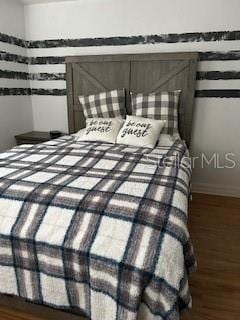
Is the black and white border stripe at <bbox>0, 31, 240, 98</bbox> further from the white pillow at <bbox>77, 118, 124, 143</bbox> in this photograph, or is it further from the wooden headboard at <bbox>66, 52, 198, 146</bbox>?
the white pillow at <bbox>77, 118, 124, 143</bbox>

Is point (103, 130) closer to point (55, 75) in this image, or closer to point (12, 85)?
point (55, 75)

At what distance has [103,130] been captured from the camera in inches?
106

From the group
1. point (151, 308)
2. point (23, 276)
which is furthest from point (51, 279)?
point (151, 308)

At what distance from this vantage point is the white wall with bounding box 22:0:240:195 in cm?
275

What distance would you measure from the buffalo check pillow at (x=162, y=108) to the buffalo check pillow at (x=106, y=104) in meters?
0.22

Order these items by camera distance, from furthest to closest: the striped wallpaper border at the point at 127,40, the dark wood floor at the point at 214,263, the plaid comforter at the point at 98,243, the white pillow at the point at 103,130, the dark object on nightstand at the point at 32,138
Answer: the dark object on nightstand at the point at 32,138 → the striped wallpaper border at the point at 127,40 → the white pillow at the point at 103,130 → the dark wood floor at the point at 214,263 → the plaid comforter at the point at 98,243

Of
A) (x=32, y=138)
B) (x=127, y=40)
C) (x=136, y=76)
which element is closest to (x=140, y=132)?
(x=136, y=76)

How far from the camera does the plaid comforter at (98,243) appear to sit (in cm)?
108

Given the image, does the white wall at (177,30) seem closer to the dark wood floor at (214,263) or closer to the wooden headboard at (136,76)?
the wooden headboard at (136,76)

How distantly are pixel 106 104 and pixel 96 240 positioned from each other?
2133 millimetres

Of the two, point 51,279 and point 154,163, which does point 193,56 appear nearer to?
point 154,163

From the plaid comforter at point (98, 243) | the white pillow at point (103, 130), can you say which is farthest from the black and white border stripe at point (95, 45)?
the plaid comforter at point (98, 243)

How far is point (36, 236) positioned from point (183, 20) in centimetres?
269

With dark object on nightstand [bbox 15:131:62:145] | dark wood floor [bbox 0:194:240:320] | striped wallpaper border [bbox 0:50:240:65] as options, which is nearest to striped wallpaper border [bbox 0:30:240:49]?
striped wallpaper border [bbox 0:50:240:65]
